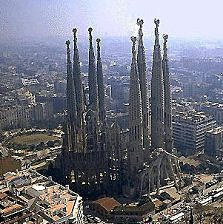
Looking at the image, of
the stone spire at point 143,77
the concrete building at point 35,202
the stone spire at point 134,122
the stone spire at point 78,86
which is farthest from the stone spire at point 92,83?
the concrete building at point 35,202

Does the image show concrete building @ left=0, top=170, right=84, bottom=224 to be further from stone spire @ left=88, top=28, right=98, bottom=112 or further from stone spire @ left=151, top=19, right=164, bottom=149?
stone spire @ left=151, top=19, right=164, bottom=149

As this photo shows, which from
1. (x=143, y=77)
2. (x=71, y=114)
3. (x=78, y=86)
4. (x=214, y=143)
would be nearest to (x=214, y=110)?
(x=214, y=143)

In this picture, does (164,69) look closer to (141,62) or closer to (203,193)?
(141,62)

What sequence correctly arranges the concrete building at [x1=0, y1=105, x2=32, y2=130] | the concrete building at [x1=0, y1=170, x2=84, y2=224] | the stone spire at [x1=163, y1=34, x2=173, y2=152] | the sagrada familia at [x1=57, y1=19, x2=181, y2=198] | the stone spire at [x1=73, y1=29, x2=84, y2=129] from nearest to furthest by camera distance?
the concrete building at [x1=0, y1=170, x2=84, y2=224], the sagrada familia at [x1=57, y1=19, x2=181, y2=198], the stone spire at [x1=73, y1=29, x2=84, y2=129], the stone spire at [x1=163, y1=34, x2=173, y2=152], the concrete building at [x1=0, y1=105, x2=32, y2=130]

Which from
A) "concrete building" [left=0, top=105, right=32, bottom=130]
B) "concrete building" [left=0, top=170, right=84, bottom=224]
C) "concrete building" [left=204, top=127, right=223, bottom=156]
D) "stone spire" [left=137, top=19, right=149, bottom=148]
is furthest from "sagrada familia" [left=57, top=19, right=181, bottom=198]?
"concrete building" [left=0, top=105, right=32, bottom=130]

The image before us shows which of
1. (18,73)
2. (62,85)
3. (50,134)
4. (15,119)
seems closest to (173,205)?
(50,134)

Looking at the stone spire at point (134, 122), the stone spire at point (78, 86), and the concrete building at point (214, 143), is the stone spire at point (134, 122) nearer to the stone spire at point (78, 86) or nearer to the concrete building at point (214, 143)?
the stone spire at point (78, 86)
